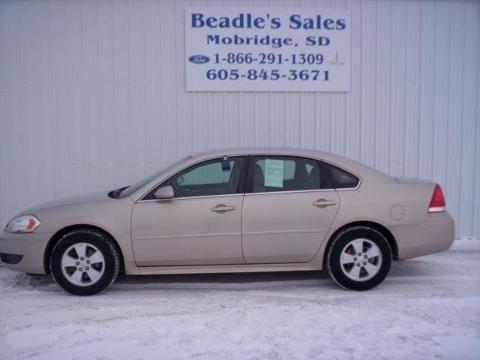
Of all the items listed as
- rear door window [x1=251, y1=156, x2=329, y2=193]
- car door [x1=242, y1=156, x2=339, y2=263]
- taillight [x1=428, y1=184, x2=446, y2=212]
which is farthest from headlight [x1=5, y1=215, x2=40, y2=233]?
taillight [x1=428, y1=184, x2=446, y2=212]

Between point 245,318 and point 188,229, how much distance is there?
116 centimetres

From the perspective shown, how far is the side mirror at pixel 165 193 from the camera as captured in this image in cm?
526

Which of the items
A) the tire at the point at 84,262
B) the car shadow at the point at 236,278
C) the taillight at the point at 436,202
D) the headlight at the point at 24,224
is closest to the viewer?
the tire at the point at 84,262

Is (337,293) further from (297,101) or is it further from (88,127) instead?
(88,127)

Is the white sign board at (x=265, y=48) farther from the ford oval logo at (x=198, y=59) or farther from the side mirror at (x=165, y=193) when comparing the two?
the side mirror at (x=165, y=193)

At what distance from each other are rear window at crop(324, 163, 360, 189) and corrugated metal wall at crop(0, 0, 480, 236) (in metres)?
2.26

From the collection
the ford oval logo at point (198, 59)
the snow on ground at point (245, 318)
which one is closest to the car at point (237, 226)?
the snow on ground at point (245, 318)

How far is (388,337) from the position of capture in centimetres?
427

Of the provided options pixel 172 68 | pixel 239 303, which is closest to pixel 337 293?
pixel 239 303

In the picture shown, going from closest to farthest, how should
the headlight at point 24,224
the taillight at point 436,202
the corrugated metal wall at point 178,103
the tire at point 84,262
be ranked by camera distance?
the tire at point 84,262 < the headlight at point 24,224 < the taillight at point 436,202 < the corrugated metal wall at point 178,103

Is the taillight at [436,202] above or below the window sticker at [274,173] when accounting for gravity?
below

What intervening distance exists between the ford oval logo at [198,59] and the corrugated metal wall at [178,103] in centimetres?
23

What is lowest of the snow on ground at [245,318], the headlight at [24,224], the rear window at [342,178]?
the snow on ground at [245,318]

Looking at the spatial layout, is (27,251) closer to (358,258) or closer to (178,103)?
(178,103)
